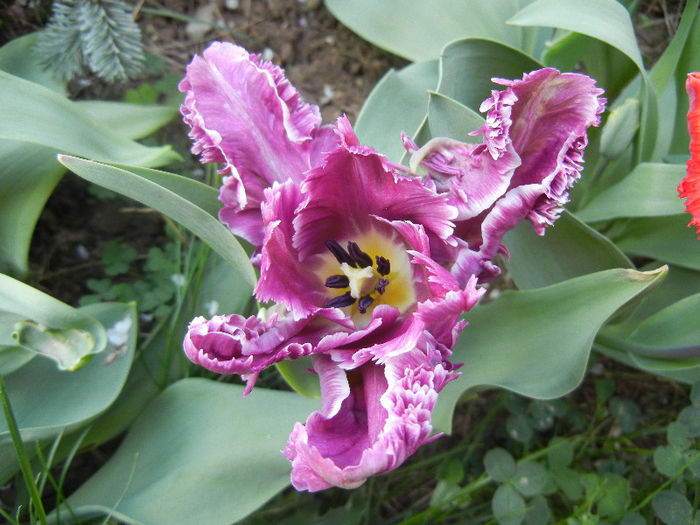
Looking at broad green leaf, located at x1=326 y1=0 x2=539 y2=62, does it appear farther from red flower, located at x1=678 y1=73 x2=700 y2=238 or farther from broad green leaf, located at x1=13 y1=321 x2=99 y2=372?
broad green leaf, located at x1=13 y1=321 x2=99 y2=372

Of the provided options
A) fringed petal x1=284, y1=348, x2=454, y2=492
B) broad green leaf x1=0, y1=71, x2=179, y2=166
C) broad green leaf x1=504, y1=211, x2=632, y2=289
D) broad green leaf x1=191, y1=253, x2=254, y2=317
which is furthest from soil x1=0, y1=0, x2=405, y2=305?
fringed petal x1=284, y1=348, x2=454, y2=492

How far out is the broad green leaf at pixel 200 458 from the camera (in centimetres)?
91

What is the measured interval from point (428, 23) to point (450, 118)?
1.47ft

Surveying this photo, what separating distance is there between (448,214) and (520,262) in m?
0.37

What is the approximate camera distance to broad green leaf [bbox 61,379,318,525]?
2.98 ft

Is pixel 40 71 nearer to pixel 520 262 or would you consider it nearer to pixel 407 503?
pixel 520 262

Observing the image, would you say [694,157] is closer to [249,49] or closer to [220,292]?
[220,292]

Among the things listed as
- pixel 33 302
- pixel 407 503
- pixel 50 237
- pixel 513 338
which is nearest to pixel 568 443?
pixel 407 503

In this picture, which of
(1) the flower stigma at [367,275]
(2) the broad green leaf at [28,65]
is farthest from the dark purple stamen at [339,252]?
(2) the broad green leaf at [28,65]

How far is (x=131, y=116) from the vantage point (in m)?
1.34

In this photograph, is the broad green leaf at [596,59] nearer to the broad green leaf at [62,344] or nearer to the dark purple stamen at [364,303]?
the dark purple stamen at [364,303]

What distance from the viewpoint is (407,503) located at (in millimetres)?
1457

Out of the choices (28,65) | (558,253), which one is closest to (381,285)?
(558,253)

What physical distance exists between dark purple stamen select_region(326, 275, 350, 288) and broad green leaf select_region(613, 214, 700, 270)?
680mm
